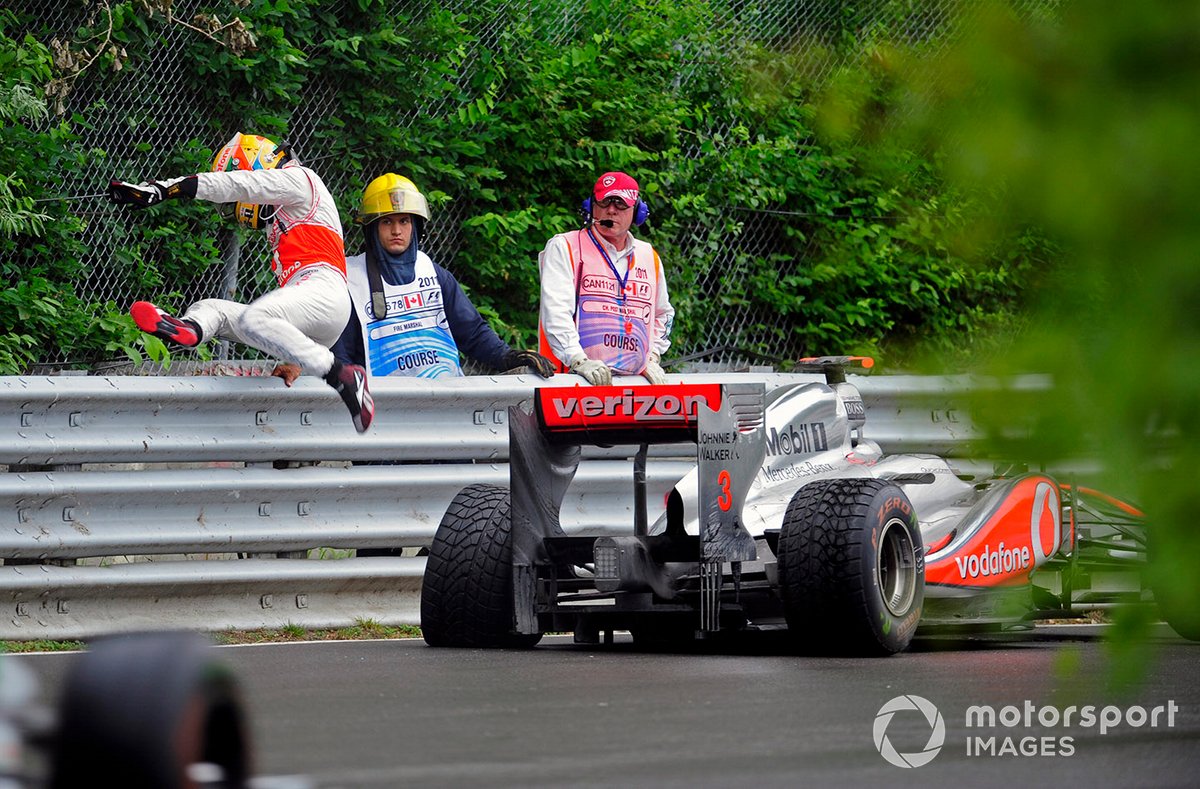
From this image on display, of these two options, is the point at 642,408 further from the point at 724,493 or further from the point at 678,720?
the point at 678,720

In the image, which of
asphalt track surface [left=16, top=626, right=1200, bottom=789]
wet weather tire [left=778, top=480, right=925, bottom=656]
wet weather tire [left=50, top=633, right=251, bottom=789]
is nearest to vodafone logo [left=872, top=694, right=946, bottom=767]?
asphalt track surface [left=16, top=626, right=1200, bottom=789]

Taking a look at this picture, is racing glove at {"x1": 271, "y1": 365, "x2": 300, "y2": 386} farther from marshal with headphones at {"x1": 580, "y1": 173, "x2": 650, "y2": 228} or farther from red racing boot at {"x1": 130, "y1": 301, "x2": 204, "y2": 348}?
marshal with headphones at {"x1": 580, "y1": 173, "x2": 650, "y2": 228}

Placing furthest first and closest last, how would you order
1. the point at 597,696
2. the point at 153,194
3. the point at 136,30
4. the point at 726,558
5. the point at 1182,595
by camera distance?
the point at 136,30 < the point at 153,194 < the point at 726,558 < the point at 597,696 < the point at 1182,595

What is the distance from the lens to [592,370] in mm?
8594

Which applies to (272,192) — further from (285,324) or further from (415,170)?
(415,170)

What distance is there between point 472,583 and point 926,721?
2.49 m

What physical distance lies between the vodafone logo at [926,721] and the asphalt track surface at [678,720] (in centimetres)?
2

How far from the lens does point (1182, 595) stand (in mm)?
1735

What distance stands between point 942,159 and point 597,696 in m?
3.67

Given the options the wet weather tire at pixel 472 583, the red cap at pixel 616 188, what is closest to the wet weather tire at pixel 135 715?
the wet weather tire at pixel 472 583

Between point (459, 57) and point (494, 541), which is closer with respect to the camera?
point (494, 541)

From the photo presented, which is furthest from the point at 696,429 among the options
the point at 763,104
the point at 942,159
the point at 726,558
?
the point at 942,159

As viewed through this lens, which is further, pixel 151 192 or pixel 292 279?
pixel 292 279

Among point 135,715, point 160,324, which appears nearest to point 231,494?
point 160,324
